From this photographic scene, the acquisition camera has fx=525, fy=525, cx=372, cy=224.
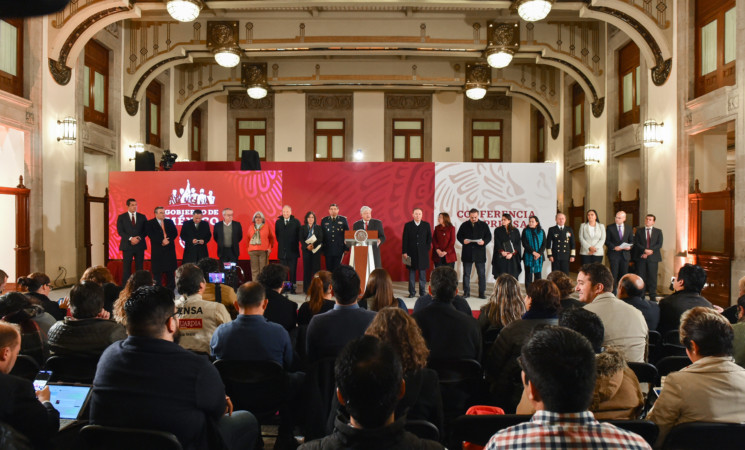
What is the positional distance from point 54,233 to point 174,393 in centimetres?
908

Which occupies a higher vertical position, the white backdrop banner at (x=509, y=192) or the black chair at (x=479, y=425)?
the white backdrop banner at (x=509, y=192)

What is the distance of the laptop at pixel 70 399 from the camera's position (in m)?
2.02

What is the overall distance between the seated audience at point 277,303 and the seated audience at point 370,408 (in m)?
2.36

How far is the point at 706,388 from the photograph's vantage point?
183cm

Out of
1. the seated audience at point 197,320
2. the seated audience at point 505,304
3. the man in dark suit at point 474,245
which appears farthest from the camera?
the man in dark suit at point 474,245

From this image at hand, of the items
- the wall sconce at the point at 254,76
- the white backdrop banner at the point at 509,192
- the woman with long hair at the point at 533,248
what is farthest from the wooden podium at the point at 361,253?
the wall sconce at the point at 254,76

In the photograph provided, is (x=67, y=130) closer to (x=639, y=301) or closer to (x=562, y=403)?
(x=639, y=301)

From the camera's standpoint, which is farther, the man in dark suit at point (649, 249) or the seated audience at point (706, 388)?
the man in dark suit at point (649, 249)

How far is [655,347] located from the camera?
336 centimetres

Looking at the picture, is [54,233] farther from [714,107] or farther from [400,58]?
[714,107]

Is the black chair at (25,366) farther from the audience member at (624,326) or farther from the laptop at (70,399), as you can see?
the audience member at (624,326)

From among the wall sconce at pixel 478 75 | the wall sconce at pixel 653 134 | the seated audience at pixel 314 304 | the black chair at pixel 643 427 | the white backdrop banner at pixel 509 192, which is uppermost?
the wall sconce at pixel 478 75

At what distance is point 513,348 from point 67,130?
925cm

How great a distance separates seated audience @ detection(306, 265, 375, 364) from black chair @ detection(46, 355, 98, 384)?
1054 millimetres
